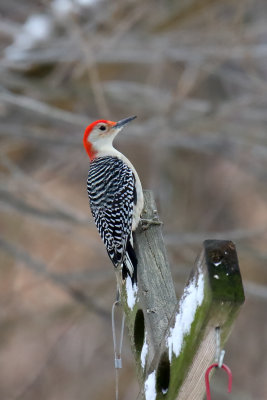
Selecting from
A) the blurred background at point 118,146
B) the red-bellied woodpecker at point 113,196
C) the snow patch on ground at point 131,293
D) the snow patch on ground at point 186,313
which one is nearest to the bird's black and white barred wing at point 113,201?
the red-bellied woodpecker at point 113,196

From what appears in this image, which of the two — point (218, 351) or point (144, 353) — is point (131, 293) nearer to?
point (144, 353)

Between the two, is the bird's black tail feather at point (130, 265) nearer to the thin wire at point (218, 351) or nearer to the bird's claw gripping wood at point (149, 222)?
the bird's claw gripping wood at point (149, 222)

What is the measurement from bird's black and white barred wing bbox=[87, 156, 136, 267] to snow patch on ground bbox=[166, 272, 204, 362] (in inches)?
42.0

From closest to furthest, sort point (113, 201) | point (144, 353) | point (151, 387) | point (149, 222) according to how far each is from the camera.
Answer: point (151, 387)
point (144, 353)
point (149, 222)
point (113, 201)

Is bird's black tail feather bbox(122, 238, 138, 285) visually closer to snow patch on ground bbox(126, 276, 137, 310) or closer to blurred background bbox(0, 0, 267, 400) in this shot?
snow patch on ground bbox(126, 276, 137, 310)

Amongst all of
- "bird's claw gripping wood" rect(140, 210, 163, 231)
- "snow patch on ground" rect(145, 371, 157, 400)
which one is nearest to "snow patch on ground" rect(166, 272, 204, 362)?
"snow patch on ground" rect(145, 371, 157, 400)

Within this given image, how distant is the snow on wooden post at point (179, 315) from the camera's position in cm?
179

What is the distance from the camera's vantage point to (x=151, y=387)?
2223 millimetres

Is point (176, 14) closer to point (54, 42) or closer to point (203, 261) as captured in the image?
point (54, 42)

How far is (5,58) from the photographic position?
5.70 meters

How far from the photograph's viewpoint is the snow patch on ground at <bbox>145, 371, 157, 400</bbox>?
7.22 feet

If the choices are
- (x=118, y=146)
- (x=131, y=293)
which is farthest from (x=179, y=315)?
(x=118, y=146)

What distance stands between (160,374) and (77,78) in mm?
4381

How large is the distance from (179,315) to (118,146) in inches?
267
